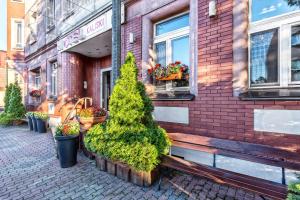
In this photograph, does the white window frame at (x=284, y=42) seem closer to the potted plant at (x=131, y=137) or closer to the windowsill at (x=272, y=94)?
the windowsill at (x=272, y=94)

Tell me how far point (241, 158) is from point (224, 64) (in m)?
1.73

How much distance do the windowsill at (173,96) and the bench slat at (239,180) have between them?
4.92 ft

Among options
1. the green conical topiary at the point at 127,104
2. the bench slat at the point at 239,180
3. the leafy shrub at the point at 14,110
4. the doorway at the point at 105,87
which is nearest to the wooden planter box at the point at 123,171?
the green conical topiary at the point at 127,104

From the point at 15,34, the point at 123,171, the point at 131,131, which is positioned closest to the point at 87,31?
the point at 131,131

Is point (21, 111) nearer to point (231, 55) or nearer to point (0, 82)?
point (231, 55)

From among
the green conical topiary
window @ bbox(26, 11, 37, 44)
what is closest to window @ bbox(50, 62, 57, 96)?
window @ bbox(26, 11, 37, 44)

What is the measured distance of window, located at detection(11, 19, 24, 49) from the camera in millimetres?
14469

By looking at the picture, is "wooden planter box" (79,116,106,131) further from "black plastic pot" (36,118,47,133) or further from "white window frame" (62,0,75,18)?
"white window frame" (62,0,75,18)

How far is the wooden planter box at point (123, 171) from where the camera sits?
10.9ft

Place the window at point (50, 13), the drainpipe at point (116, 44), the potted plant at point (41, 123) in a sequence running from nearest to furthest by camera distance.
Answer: the drainpipe at point (116, 44) < the potted plant at point (41, 123) < the window at point (50, 13)

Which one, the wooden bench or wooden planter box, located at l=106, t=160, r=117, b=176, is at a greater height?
the wooden bench

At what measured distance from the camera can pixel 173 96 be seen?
4387mm

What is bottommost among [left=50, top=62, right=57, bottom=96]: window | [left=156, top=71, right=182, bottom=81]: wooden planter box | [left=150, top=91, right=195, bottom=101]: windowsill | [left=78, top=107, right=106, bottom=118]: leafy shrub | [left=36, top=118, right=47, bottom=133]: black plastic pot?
[left=36, top=118, right=47, bottom=133]: black plastic pot

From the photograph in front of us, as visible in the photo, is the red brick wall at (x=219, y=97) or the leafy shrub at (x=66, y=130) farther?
the leafy shrub at (x=66, y=130)
